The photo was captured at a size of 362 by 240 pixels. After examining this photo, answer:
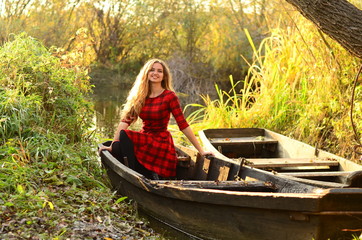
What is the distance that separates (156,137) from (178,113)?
0.38 metres

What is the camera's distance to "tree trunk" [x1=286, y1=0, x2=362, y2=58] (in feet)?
16.3

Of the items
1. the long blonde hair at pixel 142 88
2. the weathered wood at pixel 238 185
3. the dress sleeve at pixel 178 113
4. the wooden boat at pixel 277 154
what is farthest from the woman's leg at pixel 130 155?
the weathered wood at pixel 238 185

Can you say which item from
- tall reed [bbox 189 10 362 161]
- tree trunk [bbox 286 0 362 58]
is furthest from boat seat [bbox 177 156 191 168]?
tall reed [bbox 189 10 362 161]

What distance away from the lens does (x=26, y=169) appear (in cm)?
508

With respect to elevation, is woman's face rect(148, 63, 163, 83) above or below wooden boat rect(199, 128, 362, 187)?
above

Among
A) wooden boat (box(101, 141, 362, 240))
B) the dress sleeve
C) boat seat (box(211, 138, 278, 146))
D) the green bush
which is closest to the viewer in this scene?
wooden boat (box(101, 141, 362, 240))

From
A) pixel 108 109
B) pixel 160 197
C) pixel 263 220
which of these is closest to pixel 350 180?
pixel 263 220

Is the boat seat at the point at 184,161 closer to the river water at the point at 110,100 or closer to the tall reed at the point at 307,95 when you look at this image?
the tall reed at the point at 307,95

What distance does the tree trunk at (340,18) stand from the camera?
4.96 meters

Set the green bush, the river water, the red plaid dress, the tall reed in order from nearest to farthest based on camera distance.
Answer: the red plaid dress
the green bush
the tall reed
the river water

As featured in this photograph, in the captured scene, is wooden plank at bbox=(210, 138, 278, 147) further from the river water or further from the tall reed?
the river water

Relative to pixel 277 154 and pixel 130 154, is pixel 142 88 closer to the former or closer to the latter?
pixel 130 154

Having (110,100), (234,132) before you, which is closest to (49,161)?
(234,132)

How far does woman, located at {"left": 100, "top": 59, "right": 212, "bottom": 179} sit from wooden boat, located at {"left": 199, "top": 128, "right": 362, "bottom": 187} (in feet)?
2.08
